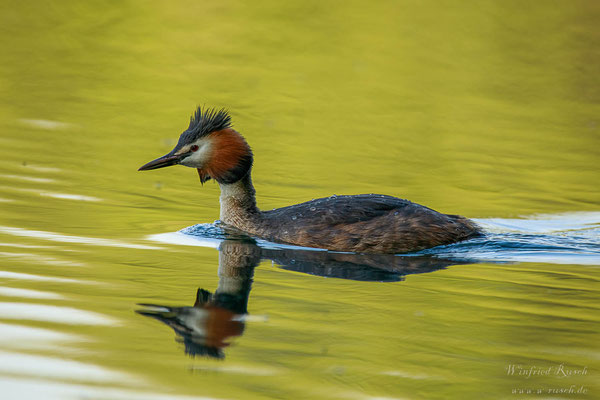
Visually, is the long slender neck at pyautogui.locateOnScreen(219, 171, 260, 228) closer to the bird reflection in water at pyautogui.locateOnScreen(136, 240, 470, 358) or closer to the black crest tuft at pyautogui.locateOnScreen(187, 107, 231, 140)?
the bird reflection in water at pyautogui.locateOnScreen(136, 240, 470, 358)

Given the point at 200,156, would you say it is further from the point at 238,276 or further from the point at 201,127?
the point at 238,276

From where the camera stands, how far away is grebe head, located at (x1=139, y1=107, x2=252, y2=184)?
991 cm

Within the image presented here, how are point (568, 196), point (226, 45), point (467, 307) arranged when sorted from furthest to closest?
point (226, 45), point (568, 196), point (467, 307)

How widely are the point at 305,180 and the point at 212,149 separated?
104 inches

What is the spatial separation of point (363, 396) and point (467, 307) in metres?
2.27

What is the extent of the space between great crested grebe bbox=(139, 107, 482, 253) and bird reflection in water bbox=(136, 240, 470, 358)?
22 cm

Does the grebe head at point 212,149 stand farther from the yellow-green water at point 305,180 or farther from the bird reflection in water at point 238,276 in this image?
the bird reflection in water at point 238,276

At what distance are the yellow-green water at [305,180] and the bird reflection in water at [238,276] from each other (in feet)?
0.47

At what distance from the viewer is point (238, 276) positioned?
25.9 ft

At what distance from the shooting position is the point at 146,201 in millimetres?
10750

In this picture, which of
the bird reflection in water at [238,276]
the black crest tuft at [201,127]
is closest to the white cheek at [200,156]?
the black crest tuft at [201,127]

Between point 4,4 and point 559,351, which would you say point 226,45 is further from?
point 559,351

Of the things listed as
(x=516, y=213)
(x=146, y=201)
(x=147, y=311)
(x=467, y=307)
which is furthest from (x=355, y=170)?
(x=147, y=311)

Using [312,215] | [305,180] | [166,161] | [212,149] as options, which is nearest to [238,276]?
[312,215]
